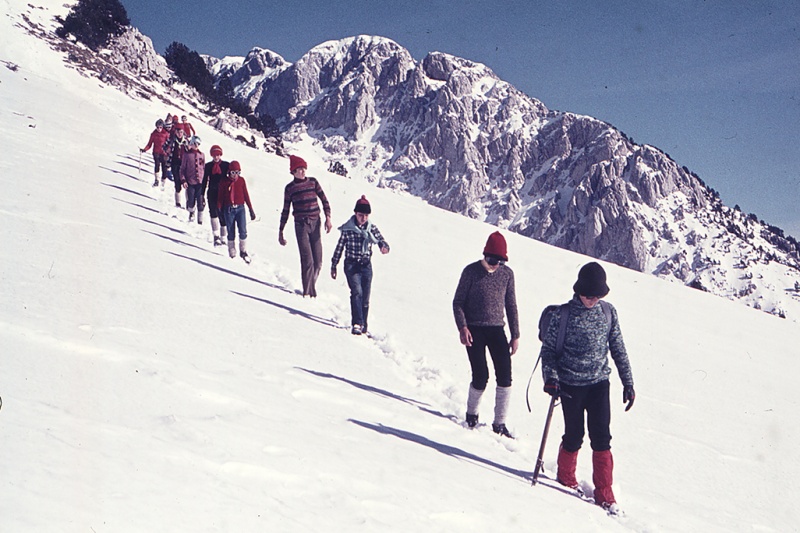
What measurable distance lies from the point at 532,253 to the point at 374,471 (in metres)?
21.1

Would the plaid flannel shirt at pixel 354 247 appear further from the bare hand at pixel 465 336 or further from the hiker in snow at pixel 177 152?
the hiker in snow at pixel 177 152

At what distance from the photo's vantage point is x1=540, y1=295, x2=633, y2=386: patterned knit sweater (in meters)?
5.09

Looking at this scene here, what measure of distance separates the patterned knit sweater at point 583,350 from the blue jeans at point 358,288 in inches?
154

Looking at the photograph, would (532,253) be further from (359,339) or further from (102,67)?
(102,67)

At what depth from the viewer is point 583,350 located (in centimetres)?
509

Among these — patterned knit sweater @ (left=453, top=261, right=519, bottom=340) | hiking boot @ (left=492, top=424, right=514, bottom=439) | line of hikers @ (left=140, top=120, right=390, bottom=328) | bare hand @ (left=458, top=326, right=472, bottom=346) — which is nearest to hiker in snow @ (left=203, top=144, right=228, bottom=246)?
line of hikers @ (left=140, top=120, right=390, bottom=328)

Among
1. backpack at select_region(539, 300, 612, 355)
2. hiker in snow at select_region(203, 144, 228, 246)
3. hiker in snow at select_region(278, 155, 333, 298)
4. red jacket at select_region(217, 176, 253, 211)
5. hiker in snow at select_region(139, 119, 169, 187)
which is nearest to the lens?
backpack at select_region(539, 300, 612, 355)

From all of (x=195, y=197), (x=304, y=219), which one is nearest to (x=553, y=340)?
(x=304, y=219)

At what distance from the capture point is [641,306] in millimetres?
17531

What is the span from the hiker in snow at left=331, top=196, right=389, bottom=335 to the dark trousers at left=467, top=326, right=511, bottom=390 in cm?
274

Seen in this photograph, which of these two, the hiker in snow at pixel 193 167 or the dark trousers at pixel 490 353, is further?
the hiker in snow at pixel 193 167

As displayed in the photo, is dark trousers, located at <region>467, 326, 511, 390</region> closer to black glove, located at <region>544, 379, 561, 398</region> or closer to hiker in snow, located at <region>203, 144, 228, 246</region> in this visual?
black glove, located at <region>544, 379, 561, 398</region>

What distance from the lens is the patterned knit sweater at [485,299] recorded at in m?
6.14

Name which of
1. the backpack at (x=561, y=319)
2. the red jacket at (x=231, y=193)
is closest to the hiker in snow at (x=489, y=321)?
the backpack at (x=561, y=319)
